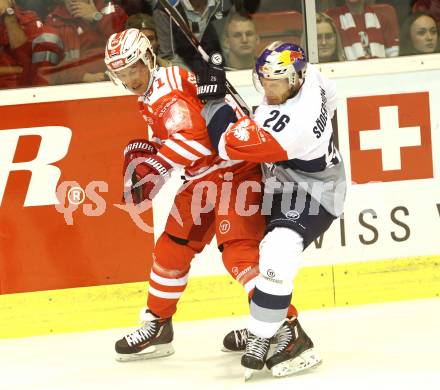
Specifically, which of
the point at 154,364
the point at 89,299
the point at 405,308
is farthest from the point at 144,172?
the point at 405,308

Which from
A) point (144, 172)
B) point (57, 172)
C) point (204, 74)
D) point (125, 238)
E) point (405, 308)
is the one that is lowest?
point (405, 308)

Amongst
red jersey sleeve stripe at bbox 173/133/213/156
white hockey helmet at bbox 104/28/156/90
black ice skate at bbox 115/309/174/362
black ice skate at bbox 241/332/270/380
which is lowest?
black ice skate at bbox 115/309/174/362

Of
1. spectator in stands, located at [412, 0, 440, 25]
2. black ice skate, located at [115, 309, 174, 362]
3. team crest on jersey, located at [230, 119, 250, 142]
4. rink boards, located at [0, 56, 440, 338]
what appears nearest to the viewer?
team crest on jersey, located at [230, 119, 250, 142]

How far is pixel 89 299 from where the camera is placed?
475 centimetres

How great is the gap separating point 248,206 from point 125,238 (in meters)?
0.93

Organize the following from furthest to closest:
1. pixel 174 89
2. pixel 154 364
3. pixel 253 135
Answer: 1. pixel 154 364
2. pixel 174 89
3. pixel 253 135

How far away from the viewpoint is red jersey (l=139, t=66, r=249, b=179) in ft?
12.5

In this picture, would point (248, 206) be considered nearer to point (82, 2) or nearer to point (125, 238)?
point (125, 238)

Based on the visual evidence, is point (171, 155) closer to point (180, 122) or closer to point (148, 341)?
point (180, 122)

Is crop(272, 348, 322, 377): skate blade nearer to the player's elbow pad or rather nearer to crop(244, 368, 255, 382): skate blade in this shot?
crop(244, 368, 255, 382): skate blade

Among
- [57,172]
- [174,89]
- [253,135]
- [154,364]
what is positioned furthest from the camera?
[57,172]

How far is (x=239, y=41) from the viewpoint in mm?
4832

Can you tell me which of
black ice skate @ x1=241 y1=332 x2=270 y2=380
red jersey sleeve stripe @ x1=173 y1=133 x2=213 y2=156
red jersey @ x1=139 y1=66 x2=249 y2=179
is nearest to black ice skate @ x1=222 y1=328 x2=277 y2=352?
black ice skate @ x1=241 y1=332 x2=270 y2=380

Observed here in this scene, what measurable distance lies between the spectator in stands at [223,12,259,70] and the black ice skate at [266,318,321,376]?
1.38 metres
